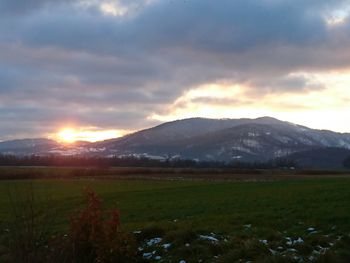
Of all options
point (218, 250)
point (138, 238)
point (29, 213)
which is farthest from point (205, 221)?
point (29, 213)

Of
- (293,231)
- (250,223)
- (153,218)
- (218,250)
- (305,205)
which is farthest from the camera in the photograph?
(153,218)

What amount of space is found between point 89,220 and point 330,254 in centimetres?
636

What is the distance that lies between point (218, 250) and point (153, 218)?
12007 mm

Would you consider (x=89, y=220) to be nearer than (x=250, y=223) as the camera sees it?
Yes

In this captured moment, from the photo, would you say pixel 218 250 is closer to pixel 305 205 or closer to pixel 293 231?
pixel 293 231

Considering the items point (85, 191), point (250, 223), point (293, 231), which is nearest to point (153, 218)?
point (250, 223)

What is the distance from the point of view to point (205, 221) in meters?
22.0

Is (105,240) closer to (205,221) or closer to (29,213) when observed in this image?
(29,213)

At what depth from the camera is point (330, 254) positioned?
12555 mm

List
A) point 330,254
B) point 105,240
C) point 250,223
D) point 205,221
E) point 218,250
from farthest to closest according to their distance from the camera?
point 205,221, point 250,223, point 218,250, point 105,240, point 330,254

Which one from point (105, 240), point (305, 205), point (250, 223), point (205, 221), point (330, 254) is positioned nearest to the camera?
point (330, 254)

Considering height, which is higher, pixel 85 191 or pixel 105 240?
pixel 85 191

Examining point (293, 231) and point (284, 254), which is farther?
point (293, 231)

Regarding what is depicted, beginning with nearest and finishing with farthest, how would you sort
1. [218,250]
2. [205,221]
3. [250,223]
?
[218,250], [250,223], [205,221]
